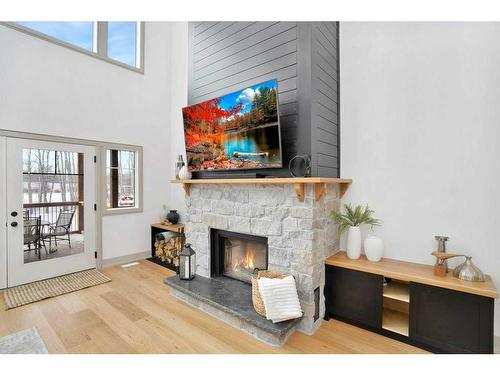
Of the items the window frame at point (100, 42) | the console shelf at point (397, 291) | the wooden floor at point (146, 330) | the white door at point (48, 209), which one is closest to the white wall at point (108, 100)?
the window frame at point (100, 42)

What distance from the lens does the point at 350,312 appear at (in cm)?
243

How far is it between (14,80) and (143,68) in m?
1.86

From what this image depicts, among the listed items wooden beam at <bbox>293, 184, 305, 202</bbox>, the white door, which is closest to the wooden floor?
the white door

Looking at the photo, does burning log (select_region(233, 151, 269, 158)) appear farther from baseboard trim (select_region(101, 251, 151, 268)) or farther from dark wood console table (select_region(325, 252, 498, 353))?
baseboard trim (select_region(101, 251, 151, 268))

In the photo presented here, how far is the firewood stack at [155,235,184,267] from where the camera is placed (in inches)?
164

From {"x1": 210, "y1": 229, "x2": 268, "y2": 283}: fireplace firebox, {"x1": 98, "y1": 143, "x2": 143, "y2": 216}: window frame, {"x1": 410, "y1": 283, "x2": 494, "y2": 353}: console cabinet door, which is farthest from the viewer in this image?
{"x1": 98, "y1": 143, "x2": 143, "y2": 216}: window frame

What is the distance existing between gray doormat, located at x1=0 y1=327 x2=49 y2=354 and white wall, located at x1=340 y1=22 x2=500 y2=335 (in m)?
3.19

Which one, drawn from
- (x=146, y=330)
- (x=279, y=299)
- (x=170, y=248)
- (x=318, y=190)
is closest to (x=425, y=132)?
(x=318, y=190)

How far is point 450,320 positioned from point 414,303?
0.24 m

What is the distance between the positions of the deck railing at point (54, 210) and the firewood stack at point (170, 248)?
1220 millimetres

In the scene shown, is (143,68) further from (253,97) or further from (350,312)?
(350,312)

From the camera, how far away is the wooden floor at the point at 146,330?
6.83ft
